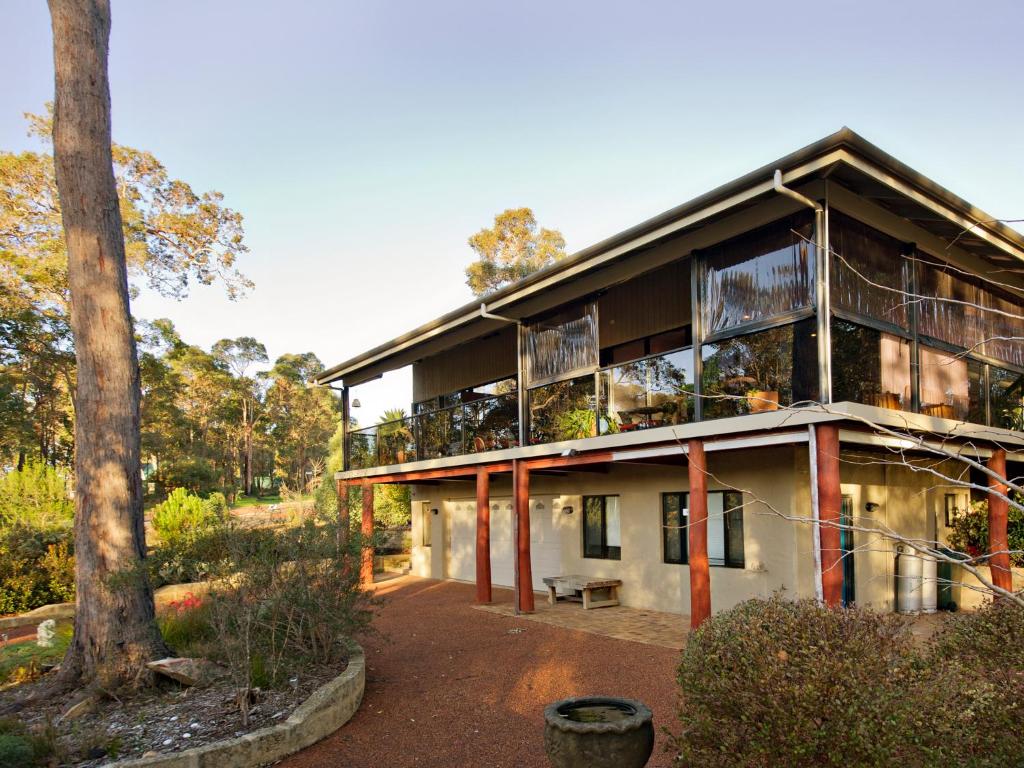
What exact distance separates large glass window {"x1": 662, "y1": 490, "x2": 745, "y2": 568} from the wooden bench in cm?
135

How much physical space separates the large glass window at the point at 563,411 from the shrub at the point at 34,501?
1132 centimetres

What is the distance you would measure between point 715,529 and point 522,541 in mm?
3384

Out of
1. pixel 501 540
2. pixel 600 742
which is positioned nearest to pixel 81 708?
pixel 600 742

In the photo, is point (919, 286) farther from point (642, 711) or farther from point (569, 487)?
point (642, 711)

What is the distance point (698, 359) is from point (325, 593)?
5.84m

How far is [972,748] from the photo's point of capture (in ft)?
12.2

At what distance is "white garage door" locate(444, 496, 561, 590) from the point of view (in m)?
15.4

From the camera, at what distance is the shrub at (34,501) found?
15.7m

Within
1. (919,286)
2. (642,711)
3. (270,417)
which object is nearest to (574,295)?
(919,286)

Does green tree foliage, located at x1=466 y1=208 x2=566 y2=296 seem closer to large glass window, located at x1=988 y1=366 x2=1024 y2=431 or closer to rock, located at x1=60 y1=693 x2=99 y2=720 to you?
large glass window, located at x1=988 y1=366 x2=1024 y2=431

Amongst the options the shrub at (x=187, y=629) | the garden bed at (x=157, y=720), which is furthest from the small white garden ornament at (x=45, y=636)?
the garden bed at (x=157, y=720)

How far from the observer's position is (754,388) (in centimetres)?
942

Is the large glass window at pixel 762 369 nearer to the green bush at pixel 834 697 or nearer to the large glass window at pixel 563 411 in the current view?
the large glass window at pixel 563 411

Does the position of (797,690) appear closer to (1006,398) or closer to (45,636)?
(45,636)
